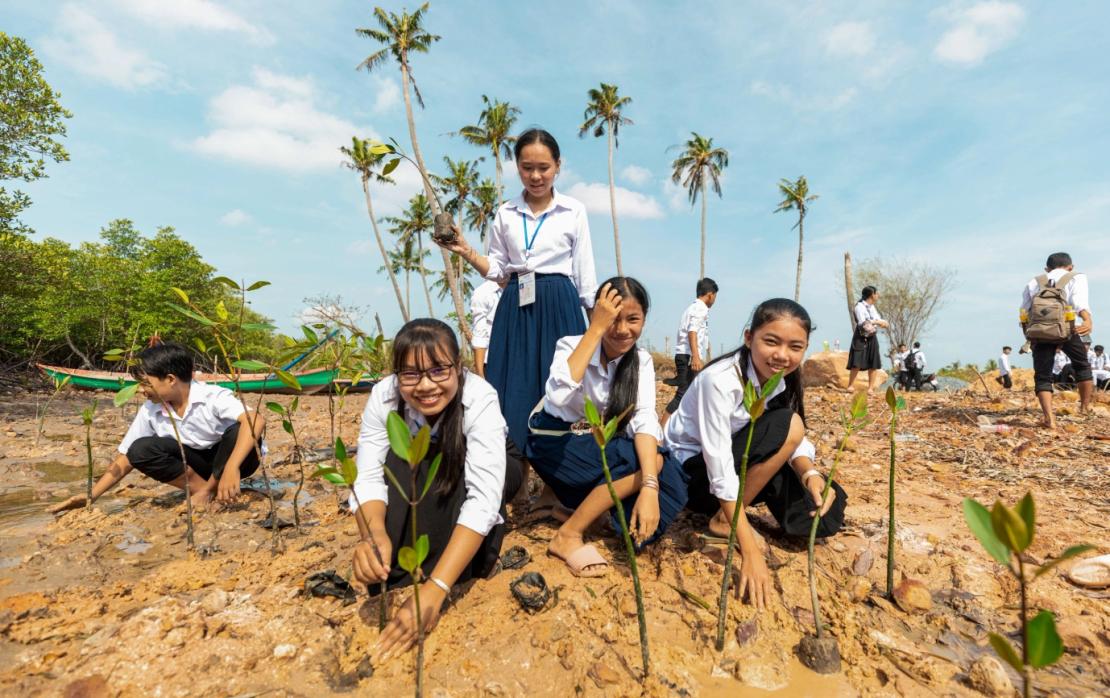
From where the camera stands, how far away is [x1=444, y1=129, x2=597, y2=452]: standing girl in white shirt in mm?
2635

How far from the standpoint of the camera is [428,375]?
1828mm

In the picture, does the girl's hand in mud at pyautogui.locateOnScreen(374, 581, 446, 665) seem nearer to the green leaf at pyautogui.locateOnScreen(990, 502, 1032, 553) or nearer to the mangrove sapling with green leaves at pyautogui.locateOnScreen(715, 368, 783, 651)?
→ the mangrove sapling with green leaves at pyautogui.locateOnScreen(715, 368, 783, 651)

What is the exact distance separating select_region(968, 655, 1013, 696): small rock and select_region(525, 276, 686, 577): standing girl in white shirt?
950 mm

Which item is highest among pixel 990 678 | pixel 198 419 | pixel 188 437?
pixel 198 419

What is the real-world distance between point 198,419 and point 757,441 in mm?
2842

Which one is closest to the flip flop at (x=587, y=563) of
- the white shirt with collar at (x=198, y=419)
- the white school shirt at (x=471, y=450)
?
the white school shirt at (x=471, y=450)

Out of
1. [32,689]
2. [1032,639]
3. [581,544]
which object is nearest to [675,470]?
[581,544]

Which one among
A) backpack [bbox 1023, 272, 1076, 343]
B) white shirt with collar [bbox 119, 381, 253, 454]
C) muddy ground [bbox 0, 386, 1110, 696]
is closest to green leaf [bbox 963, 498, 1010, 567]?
muddy ground [bbox 0, 386, 1110, 696]

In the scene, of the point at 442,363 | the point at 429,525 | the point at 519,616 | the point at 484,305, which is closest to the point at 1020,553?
the point at 519,616

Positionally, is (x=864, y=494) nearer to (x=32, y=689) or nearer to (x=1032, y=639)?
(x=1032, y=639)

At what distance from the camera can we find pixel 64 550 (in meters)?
2.45

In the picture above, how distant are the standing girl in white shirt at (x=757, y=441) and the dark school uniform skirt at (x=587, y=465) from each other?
150 mm

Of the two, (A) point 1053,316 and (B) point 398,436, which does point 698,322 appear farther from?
(B) point 398,436

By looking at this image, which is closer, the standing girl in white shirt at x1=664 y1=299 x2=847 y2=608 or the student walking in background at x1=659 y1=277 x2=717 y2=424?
the standing girl in white shirt at x1=664 y1=299 x2=847 y2=608
